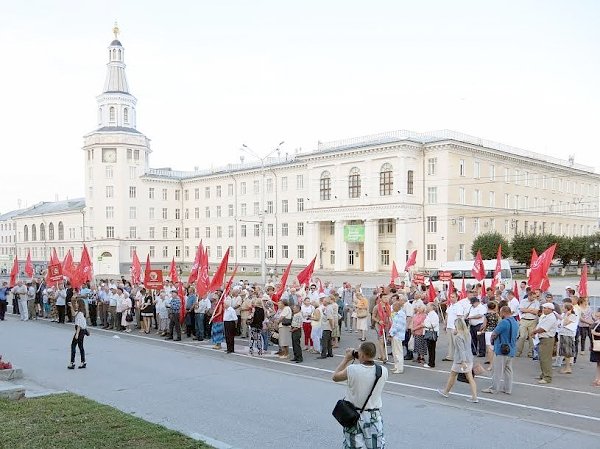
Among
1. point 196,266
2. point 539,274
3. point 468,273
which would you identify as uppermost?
point 196,266

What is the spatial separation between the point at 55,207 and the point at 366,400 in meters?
104

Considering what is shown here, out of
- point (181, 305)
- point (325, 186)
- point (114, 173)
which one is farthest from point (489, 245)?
point (114, 173)

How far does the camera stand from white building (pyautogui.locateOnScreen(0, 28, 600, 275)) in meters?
57.9

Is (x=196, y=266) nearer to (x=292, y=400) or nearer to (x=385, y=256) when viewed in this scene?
(x=292, y=400)

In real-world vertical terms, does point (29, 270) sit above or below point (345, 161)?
below

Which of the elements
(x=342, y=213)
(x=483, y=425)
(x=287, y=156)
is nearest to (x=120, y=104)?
(x=287, y=156)

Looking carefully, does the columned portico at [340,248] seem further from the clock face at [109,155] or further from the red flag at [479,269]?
the red flag at [479,269]

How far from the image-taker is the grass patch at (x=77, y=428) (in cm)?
827

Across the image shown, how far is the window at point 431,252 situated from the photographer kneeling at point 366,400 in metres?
52.1

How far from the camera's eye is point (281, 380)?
44.1 feet

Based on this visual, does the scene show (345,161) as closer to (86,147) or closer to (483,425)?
(86,147)

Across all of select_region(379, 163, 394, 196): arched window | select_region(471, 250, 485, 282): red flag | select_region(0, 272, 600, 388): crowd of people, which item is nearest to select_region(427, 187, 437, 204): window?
select_region(379, 163, 394, 196): arched window

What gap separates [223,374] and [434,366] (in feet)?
18.0

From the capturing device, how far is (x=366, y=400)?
6492 mm
